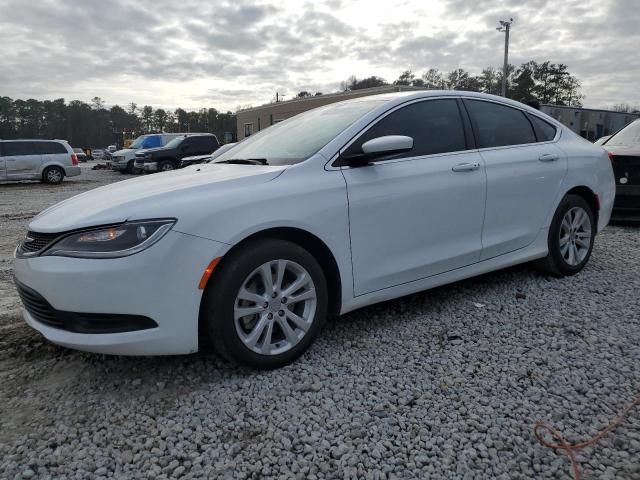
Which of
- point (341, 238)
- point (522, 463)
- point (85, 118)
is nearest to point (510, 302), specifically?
point (341, 238)

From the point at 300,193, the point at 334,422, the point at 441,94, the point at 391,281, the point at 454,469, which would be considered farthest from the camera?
the point at 441,94

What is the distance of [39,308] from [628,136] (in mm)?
7846

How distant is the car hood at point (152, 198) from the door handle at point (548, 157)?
2.34m

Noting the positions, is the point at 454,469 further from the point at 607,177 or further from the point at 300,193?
the point at 607,177

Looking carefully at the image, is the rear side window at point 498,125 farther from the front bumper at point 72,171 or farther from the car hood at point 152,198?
the front bumper at point 72,171

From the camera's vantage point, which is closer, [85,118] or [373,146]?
[373,146]

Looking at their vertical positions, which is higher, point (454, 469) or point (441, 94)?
point (441, 94)

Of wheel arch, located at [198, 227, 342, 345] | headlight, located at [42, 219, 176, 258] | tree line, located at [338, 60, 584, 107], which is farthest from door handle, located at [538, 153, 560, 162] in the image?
tree line, located at [338, 60, 584, 107]

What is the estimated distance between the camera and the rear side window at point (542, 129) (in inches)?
163

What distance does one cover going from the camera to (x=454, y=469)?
1934 mm

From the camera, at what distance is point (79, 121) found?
90625 millimetres

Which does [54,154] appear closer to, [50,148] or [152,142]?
[50,148]

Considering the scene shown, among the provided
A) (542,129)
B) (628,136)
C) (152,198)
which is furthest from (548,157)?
(628,136)

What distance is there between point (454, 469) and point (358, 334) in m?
1.35
